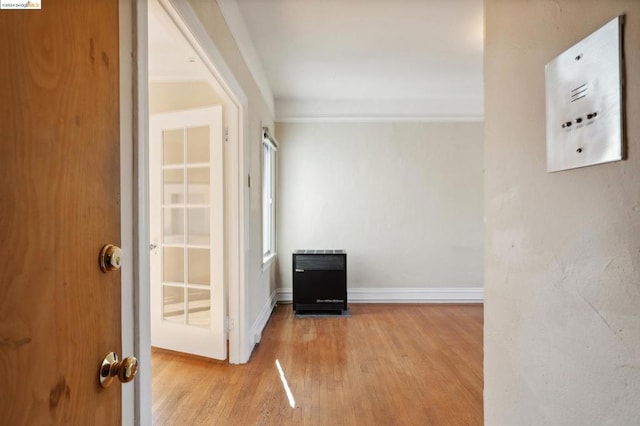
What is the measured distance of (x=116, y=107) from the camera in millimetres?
863

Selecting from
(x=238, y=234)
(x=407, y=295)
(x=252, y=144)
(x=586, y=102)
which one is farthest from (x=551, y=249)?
(x=407, y=295)

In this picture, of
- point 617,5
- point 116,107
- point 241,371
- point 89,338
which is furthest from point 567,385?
point 241,371

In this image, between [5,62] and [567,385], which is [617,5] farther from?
[5,62]

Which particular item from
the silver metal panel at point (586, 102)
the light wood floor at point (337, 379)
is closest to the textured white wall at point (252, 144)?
the light wood floor at point (337, 379)

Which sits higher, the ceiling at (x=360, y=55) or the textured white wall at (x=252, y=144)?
the ceiling at (x=360, y=55)

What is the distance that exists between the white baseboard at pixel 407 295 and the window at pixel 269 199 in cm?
70

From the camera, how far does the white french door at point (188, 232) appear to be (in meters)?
2.61

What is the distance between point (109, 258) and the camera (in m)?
0.78

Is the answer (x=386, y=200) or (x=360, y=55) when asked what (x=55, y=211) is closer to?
(x=360, y=55)

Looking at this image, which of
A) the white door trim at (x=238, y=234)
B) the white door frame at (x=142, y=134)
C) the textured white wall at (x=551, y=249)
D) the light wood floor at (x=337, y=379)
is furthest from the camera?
the white door trim at (x=238, y=234)

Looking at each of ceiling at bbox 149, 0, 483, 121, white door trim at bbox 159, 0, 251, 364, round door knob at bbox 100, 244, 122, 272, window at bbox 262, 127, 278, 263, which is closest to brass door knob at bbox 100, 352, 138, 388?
round door knob at bbox 100, 244, 122, 272

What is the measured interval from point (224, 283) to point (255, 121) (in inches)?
58.0

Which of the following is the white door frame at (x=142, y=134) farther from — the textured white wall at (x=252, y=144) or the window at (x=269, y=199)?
the window at (x=269, y=199)

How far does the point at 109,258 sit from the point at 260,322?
259cm
